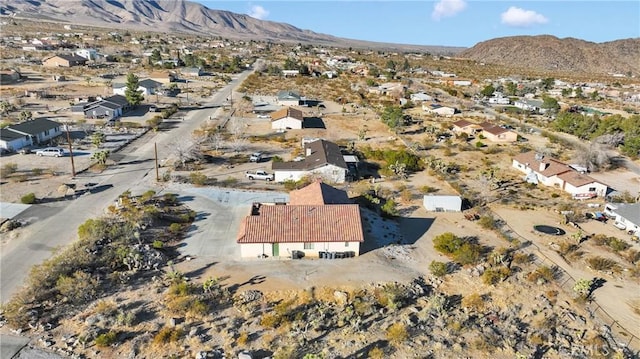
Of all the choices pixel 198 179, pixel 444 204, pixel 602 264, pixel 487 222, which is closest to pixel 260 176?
pixel 198 179

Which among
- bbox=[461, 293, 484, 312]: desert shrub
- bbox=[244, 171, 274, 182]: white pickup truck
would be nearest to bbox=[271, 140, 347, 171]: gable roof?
bbox=[244, 171, 274, 182]: white pickup truck

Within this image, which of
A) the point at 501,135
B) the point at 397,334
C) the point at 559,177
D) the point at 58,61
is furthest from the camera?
the point at 58,61

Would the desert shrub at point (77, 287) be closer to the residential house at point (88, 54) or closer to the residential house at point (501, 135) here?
the residential house at point (501, 135)

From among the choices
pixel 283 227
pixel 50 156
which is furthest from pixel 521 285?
pixel 50 156

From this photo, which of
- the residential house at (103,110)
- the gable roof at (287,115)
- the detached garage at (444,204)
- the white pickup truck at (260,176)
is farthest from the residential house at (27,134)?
the detached garage at (444,204)

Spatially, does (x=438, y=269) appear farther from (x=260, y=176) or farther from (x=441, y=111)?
A: (x=441, y=111)
